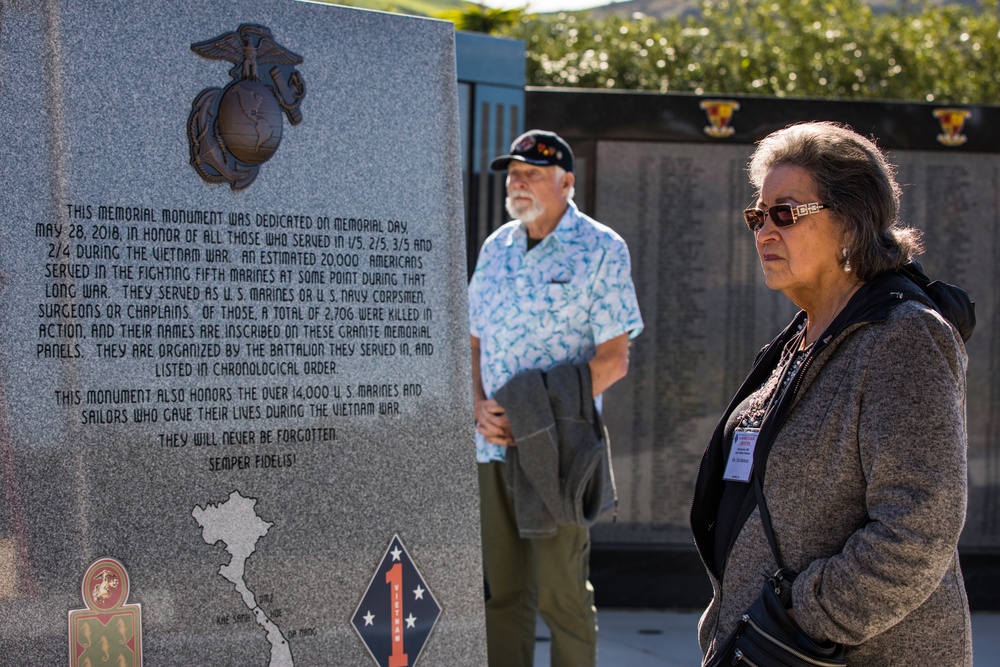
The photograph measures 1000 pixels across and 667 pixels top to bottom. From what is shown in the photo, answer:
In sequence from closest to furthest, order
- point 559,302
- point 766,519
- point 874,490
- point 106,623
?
point 874,490
point 766,519
point 106,623
point 559,302

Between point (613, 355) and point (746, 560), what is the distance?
4.83 ft

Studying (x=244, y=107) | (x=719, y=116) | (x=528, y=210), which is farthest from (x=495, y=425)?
(x=719, y=116)

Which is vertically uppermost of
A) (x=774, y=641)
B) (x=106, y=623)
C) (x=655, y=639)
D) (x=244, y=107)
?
(x=244, y=107)

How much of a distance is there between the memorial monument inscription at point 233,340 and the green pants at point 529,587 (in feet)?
2.58

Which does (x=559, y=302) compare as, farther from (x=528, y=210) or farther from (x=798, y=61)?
(x=798, y=61)

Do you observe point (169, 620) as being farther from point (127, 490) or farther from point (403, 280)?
point (403, 280)

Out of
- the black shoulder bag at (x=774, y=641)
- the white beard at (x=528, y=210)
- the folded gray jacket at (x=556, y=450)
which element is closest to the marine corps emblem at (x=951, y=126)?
the white beard at (x=528, y=210)

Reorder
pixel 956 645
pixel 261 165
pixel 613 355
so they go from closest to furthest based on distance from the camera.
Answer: pixel 956 645, pixel 261 165, pixel 613 355

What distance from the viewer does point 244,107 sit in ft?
8.06

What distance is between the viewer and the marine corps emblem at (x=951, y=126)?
538 cm

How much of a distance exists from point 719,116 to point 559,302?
2257 mm

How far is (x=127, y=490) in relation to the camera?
2.29 metres

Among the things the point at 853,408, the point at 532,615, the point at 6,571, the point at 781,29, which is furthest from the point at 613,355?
the point at 781,29

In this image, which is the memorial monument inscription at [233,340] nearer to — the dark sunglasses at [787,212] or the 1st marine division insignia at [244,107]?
the 1st marine division insignia at [244,107]
